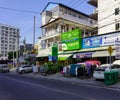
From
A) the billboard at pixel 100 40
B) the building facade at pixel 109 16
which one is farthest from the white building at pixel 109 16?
the billboard at pixel 100 40

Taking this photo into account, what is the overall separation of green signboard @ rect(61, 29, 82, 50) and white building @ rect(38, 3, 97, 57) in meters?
8.14

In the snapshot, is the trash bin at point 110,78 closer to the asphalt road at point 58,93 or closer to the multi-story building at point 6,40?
the asphalt road at point 58,93

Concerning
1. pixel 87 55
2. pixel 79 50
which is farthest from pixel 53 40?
pixel 87 55

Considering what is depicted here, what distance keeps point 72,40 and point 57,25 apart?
1498 cm

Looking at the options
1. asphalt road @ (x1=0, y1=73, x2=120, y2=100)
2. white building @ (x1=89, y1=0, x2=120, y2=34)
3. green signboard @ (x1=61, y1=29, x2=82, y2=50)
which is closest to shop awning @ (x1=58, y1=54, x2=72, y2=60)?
green signboard @ (x1=61, y1=29, x2=82, y2=50)

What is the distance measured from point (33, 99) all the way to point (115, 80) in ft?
36.0

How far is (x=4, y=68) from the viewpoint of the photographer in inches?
2228

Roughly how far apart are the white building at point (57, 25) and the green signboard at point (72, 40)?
8.14 meters

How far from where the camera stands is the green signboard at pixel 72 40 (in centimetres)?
3791

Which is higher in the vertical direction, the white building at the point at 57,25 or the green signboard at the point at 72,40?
the white building at the point at 57,25

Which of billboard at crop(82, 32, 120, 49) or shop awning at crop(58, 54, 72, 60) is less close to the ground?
billboard at crop(82, 32, 120, 49)

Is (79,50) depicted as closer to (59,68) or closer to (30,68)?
(59,68)

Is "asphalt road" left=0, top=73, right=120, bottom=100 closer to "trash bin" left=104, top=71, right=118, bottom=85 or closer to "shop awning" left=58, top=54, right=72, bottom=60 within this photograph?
"trash bin" left=104, top=71, right=118, bottom=85

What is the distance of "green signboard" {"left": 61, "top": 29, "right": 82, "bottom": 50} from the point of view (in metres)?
37.9
